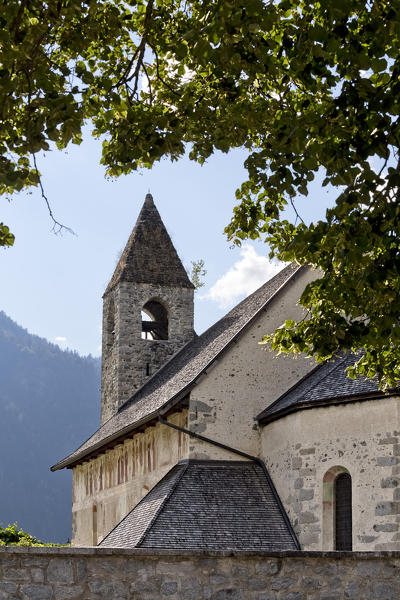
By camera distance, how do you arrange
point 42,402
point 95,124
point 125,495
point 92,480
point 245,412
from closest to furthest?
1. point 95,124
2. point 245,412
3. point 125,495
4. point 92,480
5. point 42,402

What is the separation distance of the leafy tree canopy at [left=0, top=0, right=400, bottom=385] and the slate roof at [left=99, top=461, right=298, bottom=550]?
6.15m

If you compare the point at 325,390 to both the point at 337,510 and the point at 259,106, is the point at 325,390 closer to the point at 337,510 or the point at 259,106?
the point at 337,510

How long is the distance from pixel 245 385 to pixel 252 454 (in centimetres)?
137

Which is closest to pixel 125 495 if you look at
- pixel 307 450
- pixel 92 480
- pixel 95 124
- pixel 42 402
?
pixel 92 480

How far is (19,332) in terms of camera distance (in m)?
190

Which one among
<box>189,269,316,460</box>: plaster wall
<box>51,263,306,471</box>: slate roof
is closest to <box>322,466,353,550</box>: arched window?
<box>189,269,316,460</box>: plaster wall

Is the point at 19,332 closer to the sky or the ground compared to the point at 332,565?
closer to the sky

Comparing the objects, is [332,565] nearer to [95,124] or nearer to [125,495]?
[95,124]

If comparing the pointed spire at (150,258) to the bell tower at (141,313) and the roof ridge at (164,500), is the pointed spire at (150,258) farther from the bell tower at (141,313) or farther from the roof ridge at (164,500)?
the roof ridge at (164,500)

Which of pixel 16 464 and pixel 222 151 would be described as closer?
pixel 222 151

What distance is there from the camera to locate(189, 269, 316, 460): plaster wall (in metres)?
19.3

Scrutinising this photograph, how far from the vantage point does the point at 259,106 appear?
1009cm

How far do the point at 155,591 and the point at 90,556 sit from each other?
0.72 m

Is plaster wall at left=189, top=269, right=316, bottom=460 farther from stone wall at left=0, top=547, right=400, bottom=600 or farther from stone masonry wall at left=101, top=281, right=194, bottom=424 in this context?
stone wall at left=0, top=547, right=400, bottom=600
